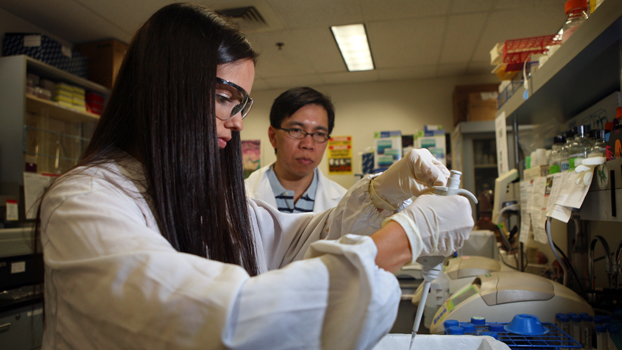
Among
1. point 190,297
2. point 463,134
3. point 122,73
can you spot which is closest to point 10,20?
point 122,73

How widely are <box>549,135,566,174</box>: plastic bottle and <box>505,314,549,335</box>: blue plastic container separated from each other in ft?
1.91

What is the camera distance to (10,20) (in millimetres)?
3023

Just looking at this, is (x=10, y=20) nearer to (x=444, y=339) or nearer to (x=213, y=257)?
(x=213, y=257)

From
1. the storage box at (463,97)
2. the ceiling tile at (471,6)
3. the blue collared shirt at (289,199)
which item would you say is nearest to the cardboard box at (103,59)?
the blue collared shirt at (289,199)

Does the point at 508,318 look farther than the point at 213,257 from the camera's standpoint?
Yes

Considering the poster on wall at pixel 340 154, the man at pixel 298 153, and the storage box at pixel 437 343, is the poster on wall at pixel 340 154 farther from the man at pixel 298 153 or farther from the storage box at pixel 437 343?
the storage box at pixel 437 343

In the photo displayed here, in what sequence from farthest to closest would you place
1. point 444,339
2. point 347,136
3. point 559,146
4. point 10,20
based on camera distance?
point 347,136 < point 10,20 < point 559,146 < point 444,339

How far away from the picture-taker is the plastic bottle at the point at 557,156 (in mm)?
1377

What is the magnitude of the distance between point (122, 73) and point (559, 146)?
1.52m

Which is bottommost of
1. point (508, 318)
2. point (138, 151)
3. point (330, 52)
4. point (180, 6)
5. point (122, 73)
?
point (508, 318)

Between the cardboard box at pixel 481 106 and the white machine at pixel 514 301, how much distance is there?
3235 mm

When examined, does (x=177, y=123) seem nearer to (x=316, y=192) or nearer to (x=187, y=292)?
(x=187, y=292)

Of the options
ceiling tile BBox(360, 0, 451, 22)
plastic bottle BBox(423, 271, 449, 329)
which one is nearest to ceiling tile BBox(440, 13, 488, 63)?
ceiling tile BBox(360, 0, 451, 22)

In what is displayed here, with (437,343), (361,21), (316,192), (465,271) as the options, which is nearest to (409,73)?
(361,21)
